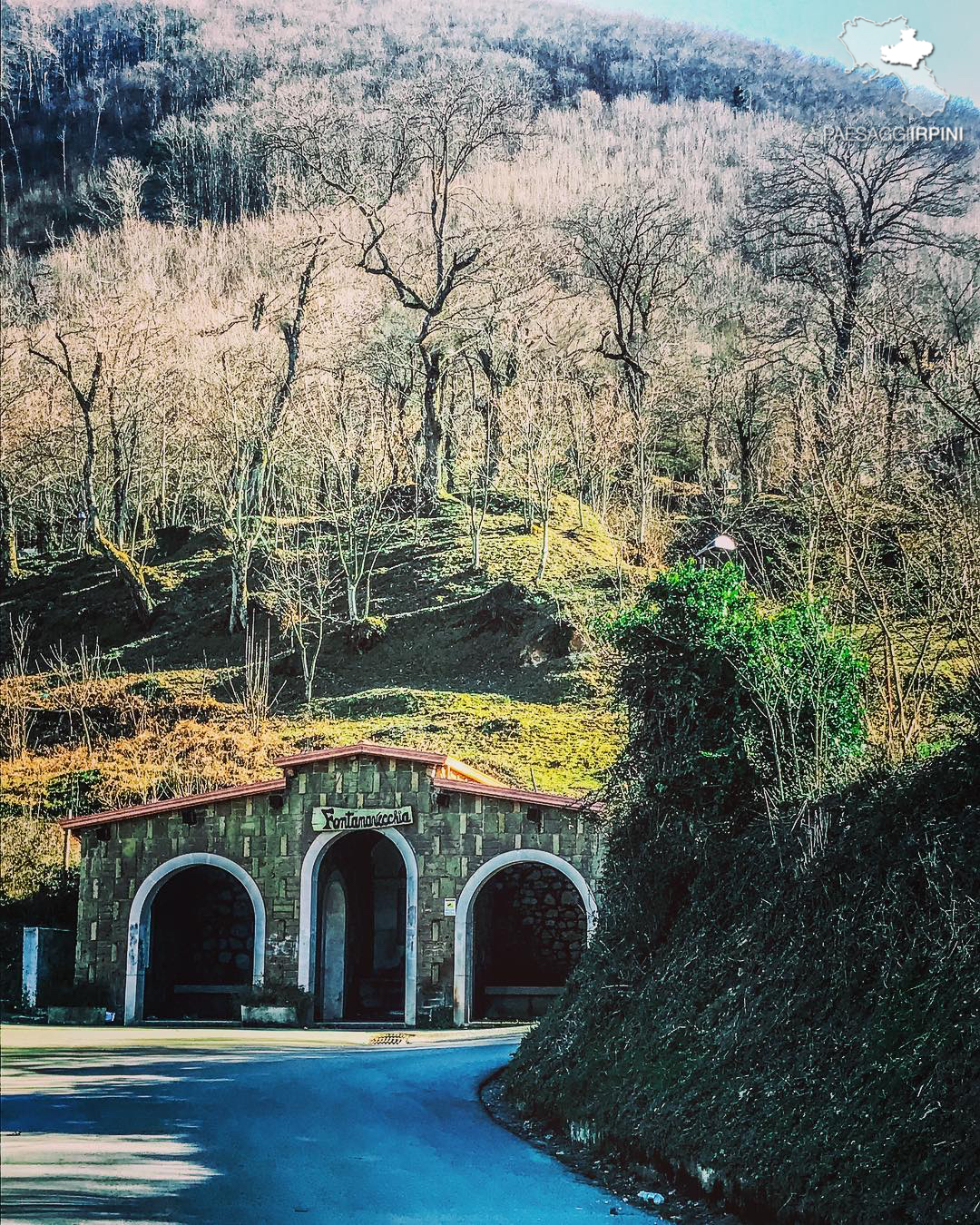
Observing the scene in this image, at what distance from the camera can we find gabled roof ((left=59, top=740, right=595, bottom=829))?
11.4 m

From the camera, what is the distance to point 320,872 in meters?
12.0

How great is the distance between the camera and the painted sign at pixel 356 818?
464 inches

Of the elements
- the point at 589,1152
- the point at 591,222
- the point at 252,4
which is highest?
the point at 591,222

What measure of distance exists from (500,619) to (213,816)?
3.27 metres

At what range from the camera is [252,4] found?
7.06m

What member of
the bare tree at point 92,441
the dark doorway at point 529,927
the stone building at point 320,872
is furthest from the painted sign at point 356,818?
the bare tree at point 92,441

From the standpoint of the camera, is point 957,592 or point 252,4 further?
point 957,592

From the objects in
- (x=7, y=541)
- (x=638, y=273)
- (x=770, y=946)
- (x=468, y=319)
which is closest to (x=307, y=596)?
(x=7, y=541)

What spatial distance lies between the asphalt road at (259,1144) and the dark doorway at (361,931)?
3868 mm

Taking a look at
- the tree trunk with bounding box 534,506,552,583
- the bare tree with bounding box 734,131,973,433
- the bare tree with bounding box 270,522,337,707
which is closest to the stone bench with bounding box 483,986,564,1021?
the bare tree with bounding box 270,522,337,707

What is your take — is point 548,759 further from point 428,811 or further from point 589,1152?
point 589,1152

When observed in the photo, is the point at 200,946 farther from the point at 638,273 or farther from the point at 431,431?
the point at 638,273

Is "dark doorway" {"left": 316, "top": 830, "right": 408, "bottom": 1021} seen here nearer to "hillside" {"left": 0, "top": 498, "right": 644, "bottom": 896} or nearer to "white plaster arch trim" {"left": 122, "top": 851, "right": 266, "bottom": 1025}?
"white plaster arch trim" {"left": 122, "top": 851, "right": 266, "bottom": 1025}

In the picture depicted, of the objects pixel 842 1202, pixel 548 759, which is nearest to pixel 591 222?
pixel 548 759
